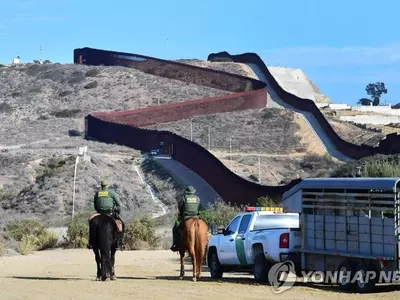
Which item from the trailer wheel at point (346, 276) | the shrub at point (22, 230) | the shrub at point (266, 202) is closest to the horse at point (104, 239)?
the trailer wheel at point (346, 276)

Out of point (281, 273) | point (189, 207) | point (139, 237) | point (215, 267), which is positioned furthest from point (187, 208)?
point (139, 237)

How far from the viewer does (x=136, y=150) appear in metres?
81.2

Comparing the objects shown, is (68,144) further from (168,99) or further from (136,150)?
(168,99)

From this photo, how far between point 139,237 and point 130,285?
16.4 metres

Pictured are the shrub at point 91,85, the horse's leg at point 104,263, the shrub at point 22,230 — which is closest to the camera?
the horse's leg at point 104,263

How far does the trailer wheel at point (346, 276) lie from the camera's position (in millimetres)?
20250

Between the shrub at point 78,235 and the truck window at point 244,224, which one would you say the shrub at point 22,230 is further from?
the truck window at point 244,224

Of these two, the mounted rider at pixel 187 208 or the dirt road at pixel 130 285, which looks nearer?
the dirt road at pixel 130 285

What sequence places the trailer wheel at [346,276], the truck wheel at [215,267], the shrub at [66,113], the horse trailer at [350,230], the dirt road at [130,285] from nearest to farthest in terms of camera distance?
the dirt road at [130,285] < the horse trailer at [350,230] < the trailer wheel at [346,276] < the truck wheel at [215,267] < the shrub at [66,113]

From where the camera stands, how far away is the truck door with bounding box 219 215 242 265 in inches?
974

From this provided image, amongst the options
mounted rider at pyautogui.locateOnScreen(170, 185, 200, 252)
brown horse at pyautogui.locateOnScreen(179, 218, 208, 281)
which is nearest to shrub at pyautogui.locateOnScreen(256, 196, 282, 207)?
mounted rider at pyautogui.locateOnScreen(170, 185, 200, 252)

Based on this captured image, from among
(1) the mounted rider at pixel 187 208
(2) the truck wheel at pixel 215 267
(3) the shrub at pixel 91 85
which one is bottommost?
(2) the truck wheel at pixel 215 267

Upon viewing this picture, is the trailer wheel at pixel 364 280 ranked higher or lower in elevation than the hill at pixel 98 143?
lower

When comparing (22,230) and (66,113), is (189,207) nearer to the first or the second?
(22,230)
